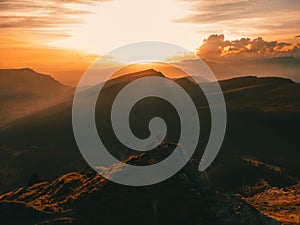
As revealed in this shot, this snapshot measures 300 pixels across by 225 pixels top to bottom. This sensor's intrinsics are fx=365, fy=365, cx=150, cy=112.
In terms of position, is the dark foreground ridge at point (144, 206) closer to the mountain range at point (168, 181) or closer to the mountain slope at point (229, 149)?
the mountain range at point (168, 181)

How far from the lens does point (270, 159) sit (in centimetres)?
12738

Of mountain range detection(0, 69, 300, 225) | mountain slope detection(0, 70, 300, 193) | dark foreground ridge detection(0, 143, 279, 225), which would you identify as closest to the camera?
dark foreground ridge detection(0, 143, 279, 225)

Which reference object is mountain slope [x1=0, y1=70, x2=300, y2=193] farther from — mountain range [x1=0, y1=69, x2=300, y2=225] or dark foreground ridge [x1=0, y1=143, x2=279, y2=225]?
dark foreground ridge [x1=0, y1=143, x2=279, y2=225]

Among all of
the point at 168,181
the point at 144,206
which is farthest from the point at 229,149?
the point at 144,206

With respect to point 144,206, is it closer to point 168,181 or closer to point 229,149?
point 168,181

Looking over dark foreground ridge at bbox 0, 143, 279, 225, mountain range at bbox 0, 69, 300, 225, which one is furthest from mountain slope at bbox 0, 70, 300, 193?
dark foreground ridge at bbox 0, 143, 279, 225

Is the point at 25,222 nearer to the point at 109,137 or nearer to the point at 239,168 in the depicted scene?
the point at 239,168

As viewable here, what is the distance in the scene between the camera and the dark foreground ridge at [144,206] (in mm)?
44562

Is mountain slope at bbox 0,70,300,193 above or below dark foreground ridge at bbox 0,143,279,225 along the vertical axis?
below

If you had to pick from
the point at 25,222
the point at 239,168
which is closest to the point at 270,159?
the point at 239,168

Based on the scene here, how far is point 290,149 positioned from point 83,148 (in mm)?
86662

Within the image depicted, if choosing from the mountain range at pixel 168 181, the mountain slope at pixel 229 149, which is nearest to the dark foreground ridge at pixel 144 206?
the mountain range at pixel 168 181

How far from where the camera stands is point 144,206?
46.6 m

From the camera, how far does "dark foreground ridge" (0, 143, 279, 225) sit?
4456 centimetres
